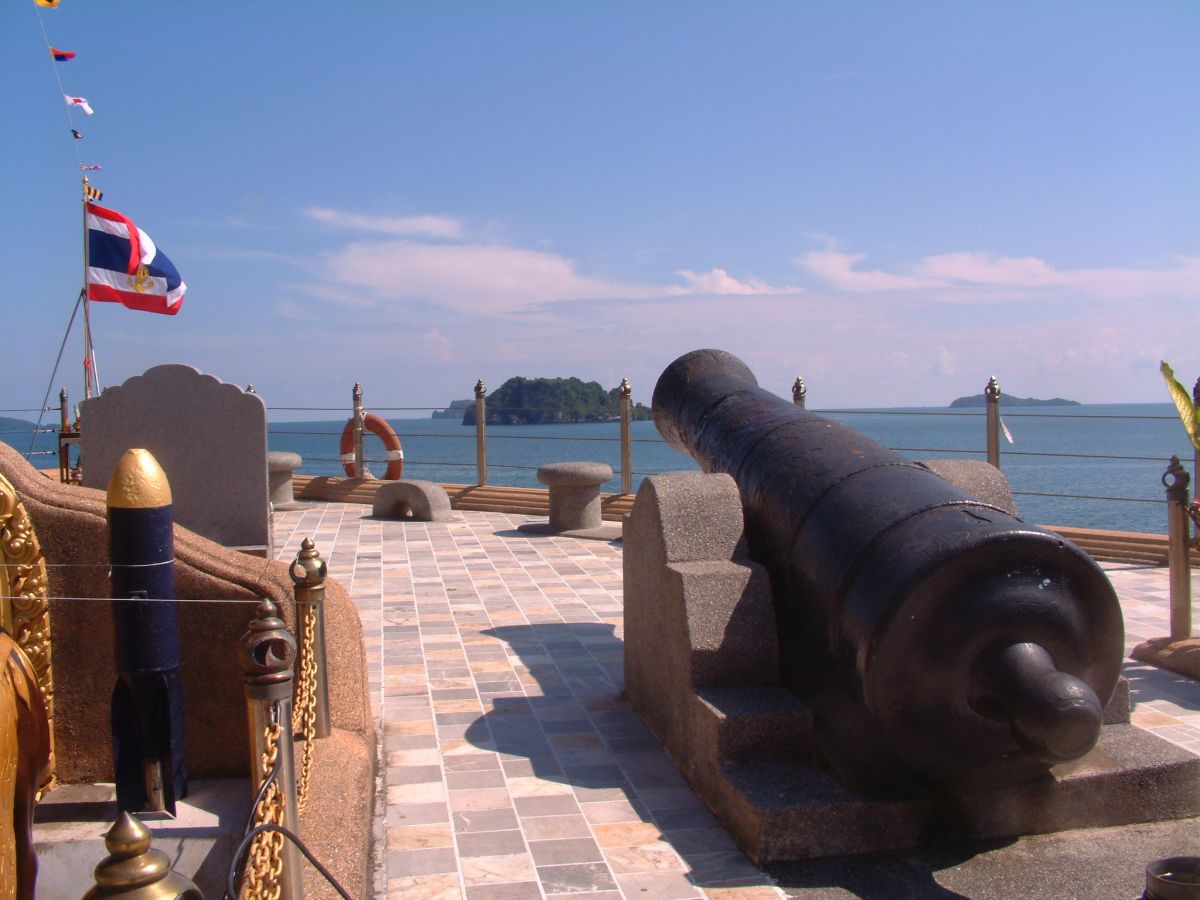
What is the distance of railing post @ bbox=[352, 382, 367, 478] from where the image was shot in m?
16.7

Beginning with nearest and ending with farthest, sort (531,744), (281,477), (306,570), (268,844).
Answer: (268,844) → (306,570) → (531,744) → (281,477)

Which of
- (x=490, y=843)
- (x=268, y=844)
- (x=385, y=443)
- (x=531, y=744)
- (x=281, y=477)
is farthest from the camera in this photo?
(x=385, y=443)

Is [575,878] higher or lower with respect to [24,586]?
lower

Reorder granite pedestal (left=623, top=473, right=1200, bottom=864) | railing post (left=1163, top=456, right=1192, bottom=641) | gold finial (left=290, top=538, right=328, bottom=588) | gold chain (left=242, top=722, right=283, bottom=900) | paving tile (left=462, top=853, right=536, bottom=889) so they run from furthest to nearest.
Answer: railing post (left=1163, top=456, right=1192, bottom=641), gold finial (left=290, top=538, right=328, bottom=588), granite pedestal (left=623, top=473, right=1200, bottom=864), paving tile (left=462, top=853, right=536, bottom=889), gold chain (left=242, top=722, right=283, bottom=900)

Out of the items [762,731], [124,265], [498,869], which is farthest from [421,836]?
[124,265]

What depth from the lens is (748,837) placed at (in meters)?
3.91

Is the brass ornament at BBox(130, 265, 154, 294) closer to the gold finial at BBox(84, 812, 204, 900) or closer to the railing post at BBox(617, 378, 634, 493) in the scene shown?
the railing post at BBox(617, 378, 634, 493)

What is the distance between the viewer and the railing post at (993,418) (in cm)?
1138

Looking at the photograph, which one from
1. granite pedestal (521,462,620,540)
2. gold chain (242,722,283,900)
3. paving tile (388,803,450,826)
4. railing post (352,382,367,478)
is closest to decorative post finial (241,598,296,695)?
gold chain (242,722,283,900)

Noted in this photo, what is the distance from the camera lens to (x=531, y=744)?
5.21 m

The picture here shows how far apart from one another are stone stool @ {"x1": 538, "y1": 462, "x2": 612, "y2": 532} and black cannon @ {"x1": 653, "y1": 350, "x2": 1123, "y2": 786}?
8.47 meters

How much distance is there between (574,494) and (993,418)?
4.83m

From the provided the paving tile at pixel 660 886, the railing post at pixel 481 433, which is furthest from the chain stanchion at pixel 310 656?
the railing post at pixel 481 433

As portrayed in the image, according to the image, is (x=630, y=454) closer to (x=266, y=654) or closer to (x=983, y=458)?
(x=266, y=654)
